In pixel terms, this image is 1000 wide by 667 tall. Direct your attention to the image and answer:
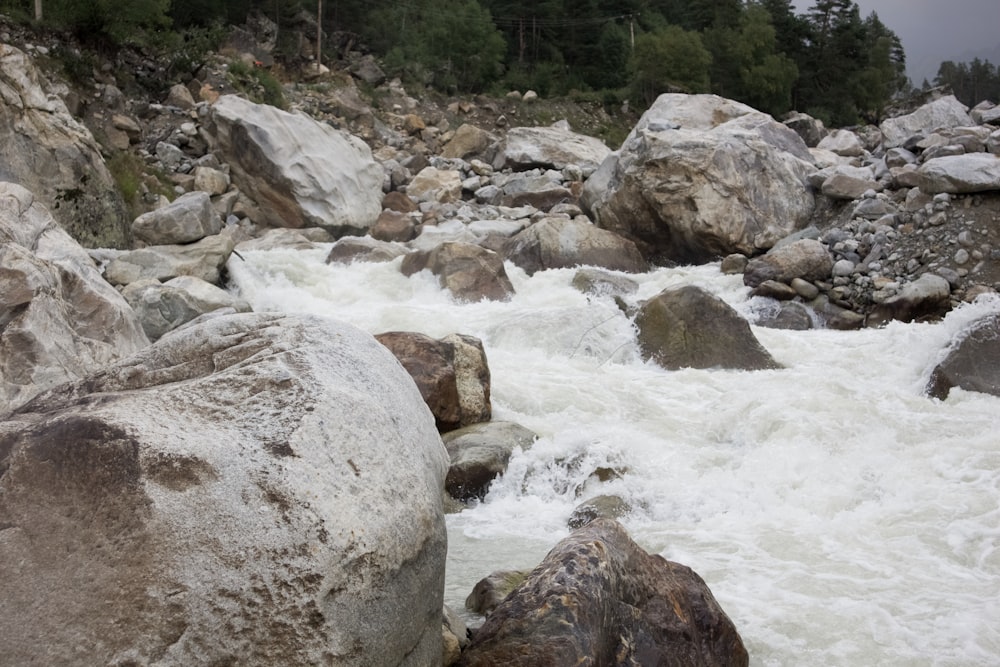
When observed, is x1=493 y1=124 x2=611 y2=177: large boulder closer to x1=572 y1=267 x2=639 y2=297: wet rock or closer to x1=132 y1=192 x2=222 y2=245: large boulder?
x1=572 y1=267 x2=639 y2=297: wet rock

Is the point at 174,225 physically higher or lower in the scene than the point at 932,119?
lower

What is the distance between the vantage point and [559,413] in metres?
9.52

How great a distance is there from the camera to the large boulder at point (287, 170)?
68.6 feet

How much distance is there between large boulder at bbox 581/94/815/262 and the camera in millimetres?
18031

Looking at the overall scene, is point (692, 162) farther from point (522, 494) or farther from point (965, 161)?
point (522, 494)

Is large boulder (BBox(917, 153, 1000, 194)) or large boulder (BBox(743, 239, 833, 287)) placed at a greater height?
large boulder (BBox(917, 153, 1000, 194))

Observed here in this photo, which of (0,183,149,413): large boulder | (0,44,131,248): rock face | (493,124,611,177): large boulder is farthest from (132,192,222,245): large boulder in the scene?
(493,124,611,177): large boulder

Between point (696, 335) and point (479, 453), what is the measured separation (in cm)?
467

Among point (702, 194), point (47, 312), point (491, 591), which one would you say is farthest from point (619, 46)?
point (491, 591)

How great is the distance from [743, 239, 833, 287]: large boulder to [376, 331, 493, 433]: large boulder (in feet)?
24.2

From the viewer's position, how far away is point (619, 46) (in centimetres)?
4656

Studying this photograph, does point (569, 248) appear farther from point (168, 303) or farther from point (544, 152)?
point (544, 152)

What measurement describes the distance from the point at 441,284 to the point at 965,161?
961 cm

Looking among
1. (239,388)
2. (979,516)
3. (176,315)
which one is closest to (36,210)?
(176,315)
